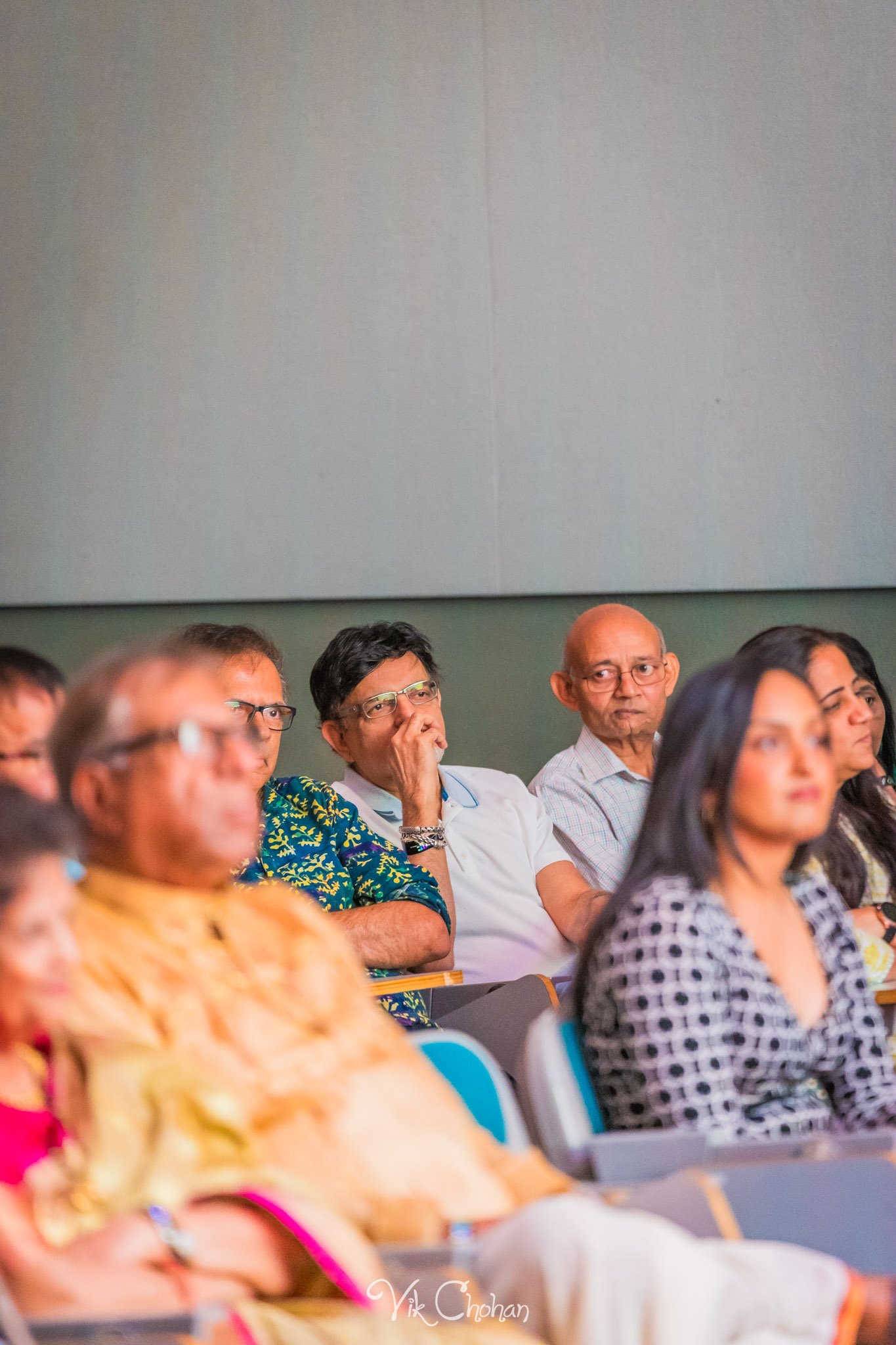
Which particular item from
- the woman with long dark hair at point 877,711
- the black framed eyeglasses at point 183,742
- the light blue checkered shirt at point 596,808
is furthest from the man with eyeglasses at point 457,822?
the black framed eyeglasses at point 183,742

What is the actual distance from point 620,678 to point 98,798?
2.25 meters

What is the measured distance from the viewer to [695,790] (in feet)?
5.81

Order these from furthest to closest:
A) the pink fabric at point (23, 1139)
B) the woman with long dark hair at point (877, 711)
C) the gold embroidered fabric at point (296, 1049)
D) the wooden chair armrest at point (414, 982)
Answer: the woman with long dark hair at point (877, 711) → the wooden chair armrest at point (414, 982) → the gold embroidered fabric at point (296, 1049) → the pink fabric at point (23, 1139)

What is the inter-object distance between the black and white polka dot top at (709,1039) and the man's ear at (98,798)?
0.64m

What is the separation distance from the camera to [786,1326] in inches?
50.5

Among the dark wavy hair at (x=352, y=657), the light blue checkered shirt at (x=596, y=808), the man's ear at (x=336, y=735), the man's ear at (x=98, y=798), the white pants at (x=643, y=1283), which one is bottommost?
the white pants at (x=643, y=1283)

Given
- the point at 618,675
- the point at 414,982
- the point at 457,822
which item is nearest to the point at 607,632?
the point at 618,675

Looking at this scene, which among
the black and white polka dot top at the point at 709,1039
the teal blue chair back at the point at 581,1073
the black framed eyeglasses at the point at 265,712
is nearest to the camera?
the black and white polka dot top at the point at 709,1039

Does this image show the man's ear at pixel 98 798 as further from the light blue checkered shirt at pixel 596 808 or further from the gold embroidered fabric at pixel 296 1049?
the light blue checkered shirt at pixel 596 808

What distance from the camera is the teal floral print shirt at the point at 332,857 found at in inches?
104

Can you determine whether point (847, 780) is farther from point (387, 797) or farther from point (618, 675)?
point (387, 797)

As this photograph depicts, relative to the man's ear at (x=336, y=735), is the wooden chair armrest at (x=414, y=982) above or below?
below

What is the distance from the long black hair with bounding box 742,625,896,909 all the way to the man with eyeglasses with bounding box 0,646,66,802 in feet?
3.95

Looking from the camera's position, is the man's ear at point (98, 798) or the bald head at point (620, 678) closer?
the man's ear at point (98, 798)
